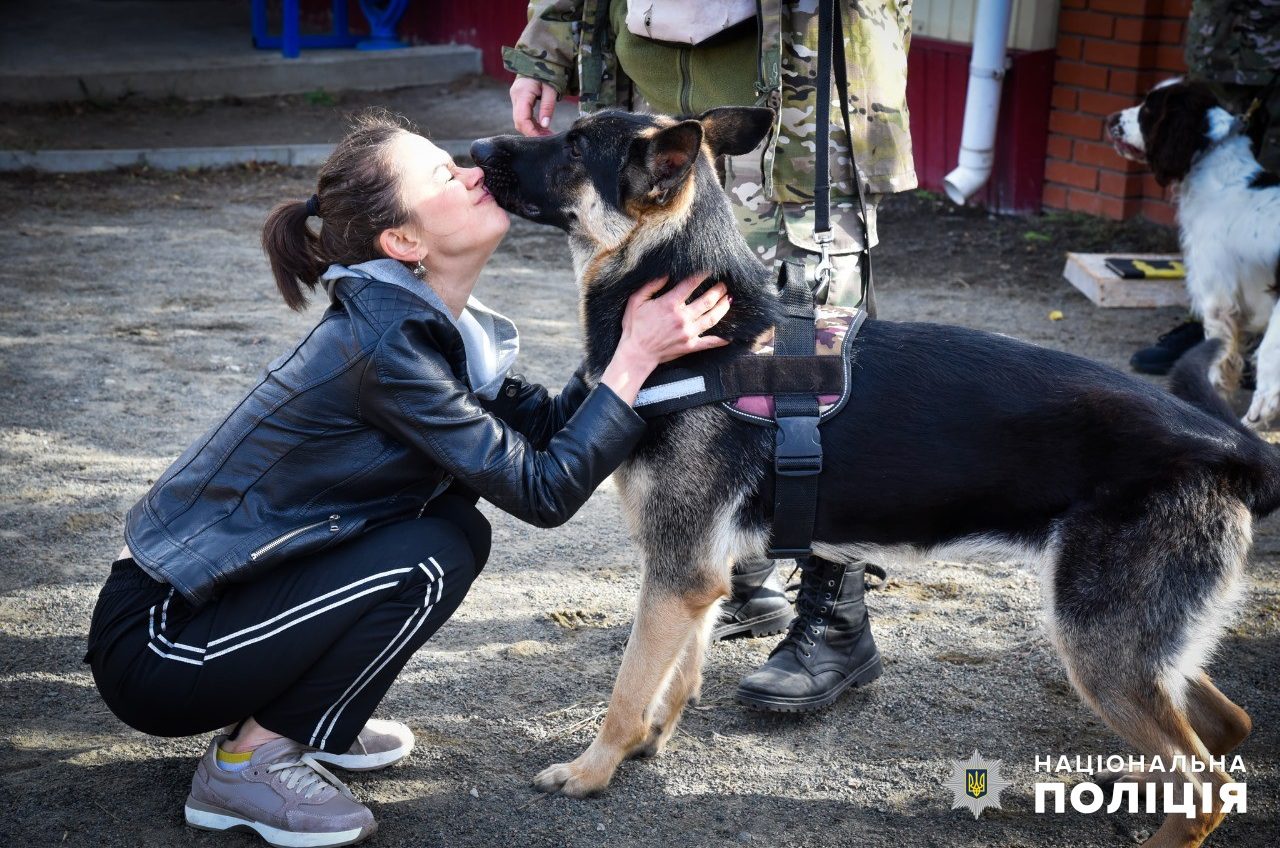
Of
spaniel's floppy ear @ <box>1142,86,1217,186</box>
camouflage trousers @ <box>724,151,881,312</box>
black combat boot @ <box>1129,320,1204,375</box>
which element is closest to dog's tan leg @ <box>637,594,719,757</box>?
camouflage trousers @ <box>724,151,881,312</box>

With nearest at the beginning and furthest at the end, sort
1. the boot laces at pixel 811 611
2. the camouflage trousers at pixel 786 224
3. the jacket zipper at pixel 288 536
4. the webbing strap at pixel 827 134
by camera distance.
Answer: the jacket zipper at pixel 288 536, the webbing strap at pixel 827 134, the camouflage trousers at pixel 786 224, the boot laces at pixel 811 611

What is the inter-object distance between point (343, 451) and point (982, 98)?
654 cm

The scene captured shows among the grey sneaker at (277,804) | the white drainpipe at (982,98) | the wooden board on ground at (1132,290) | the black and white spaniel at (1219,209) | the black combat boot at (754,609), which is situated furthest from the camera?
the white drainpipe at (982,98)

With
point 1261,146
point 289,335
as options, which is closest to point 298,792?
point 289,335

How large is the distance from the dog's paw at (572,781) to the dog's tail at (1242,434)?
170cm

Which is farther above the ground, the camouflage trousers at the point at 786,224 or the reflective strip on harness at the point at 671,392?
the camouflage trousers at the point at 786,224

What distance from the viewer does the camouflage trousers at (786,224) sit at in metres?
3.21

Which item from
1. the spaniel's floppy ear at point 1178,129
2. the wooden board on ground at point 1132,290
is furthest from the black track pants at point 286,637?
the wooden board on ground at point 1132,290

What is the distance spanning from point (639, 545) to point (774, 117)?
1.20 metres

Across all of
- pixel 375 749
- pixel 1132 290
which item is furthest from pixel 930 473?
pixel 1132 290

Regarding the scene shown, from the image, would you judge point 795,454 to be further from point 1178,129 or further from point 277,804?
point 1178,129

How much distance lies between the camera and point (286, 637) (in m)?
2.54

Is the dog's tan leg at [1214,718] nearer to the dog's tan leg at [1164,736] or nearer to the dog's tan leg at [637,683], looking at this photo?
the dog's tan leg at [1164,736]

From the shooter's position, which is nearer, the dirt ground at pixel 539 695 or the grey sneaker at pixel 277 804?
the grey sneaker at pixel 277 804
